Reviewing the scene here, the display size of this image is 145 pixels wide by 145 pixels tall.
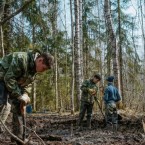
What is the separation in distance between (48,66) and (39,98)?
1012 inches

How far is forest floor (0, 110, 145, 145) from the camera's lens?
7.22 metres

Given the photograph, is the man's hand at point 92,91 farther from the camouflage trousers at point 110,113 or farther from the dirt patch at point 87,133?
the dirt patch at point 87,133

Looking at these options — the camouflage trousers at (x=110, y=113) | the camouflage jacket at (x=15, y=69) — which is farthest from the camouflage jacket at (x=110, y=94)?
the camouflage jacket at (x=15, y=69)

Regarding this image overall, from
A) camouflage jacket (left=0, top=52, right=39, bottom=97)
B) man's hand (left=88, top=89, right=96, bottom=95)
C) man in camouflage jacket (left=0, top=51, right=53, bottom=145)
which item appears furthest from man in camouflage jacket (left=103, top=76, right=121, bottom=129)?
camouflage jacket (left=0, top=52, right=39, bottom=97)

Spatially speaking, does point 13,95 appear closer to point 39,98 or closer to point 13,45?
point 13,45

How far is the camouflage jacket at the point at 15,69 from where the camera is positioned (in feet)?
16.9

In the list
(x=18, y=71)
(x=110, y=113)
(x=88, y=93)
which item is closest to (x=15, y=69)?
(x=18, y=71)

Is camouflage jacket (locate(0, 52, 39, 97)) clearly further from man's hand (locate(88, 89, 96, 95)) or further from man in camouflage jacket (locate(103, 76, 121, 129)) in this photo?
man in camouflage jacket (locate(103, 76, 121, 129))

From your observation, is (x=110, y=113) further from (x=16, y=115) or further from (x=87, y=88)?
(x=16, y=115)

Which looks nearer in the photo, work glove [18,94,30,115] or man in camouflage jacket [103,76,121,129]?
work glove [18,94,30,115]

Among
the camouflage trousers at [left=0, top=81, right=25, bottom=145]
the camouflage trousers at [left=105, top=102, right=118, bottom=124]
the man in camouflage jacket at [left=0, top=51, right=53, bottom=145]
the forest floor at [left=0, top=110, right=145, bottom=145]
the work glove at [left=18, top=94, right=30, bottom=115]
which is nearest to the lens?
the man in camouflage jacket at [left=0, top=51, right=53, bottom=145]

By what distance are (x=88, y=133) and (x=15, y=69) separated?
4.54m

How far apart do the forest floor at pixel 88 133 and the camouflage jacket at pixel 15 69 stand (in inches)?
59.1

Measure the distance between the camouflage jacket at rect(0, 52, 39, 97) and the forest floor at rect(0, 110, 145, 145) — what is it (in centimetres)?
150
